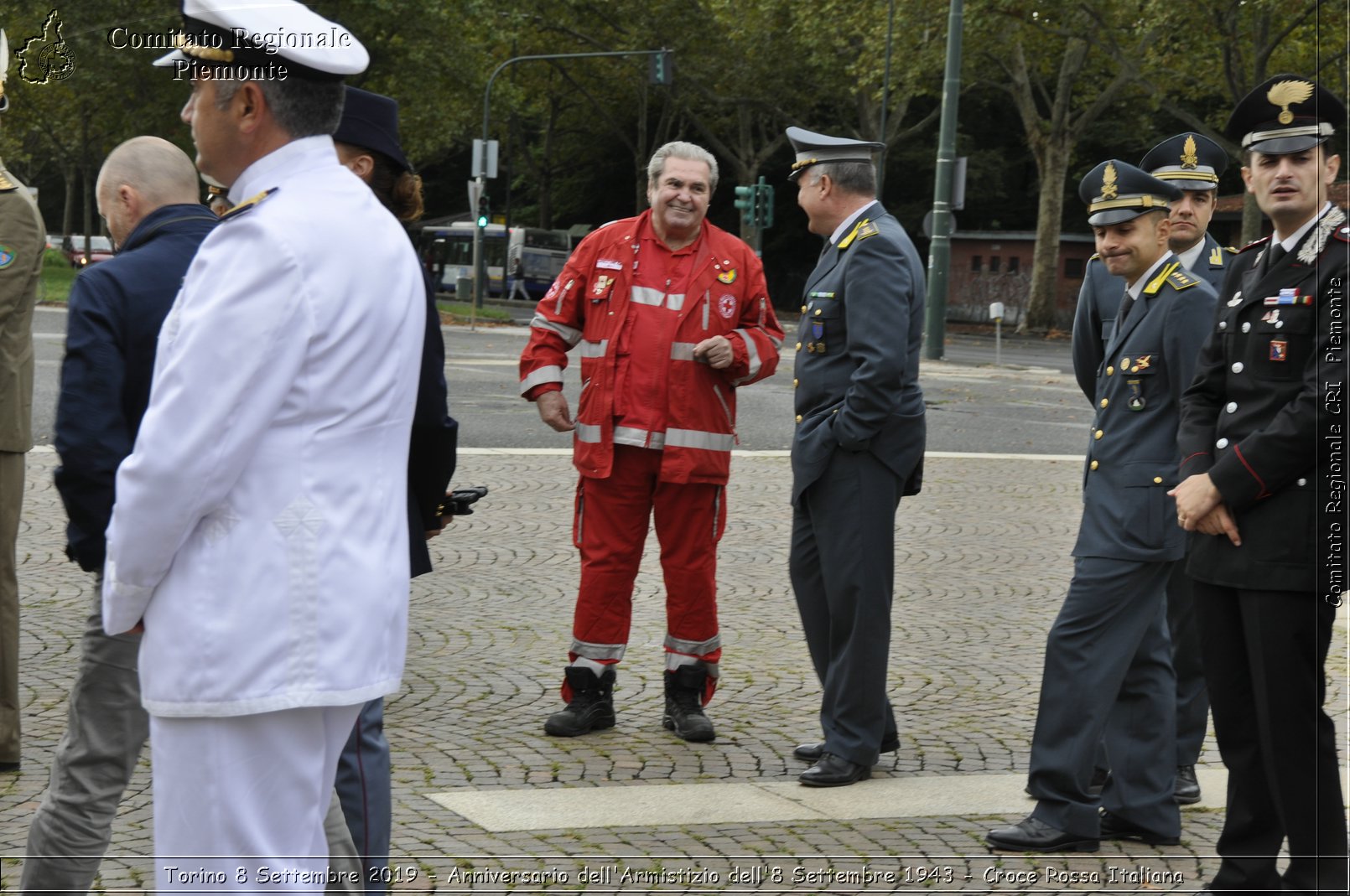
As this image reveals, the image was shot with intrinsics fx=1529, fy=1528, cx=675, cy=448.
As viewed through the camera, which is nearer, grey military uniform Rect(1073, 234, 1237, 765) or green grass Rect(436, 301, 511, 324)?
grey military uniform Rect(1073, 234, 1237, 765)

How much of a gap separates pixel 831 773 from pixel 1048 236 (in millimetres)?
42770

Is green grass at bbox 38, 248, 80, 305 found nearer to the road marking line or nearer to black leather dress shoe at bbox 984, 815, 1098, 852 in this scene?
the road marking line

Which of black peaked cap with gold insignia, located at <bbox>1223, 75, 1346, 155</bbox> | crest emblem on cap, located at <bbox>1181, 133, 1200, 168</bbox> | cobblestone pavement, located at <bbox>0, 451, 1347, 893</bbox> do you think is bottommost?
cobblestone pavement, located at <bbox>0, 451, 1347, 893</bbox>

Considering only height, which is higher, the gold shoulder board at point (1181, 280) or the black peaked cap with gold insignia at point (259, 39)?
the black peaked cap with gold insignia at point (259, 39)

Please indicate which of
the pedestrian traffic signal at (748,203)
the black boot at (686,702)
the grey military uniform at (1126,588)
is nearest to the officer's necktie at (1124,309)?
the grey military uniform at (1126,588)

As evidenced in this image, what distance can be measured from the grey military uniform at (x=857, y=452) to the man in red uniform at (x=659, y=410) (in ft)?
1.13

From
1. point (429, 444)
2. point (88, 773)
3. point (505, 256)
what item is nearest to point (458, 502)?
point (429, 444)

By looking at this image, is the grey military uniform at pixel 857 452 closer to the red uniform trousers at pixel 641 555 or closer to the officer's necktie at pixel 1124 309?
the red uniform trousers at pixel 641 555

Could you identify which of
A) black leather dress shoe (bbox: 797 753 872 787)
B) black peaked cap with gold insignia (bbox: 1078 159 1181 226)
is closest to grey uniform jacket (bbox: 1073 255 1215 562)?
black peaked cap with gold insignia (bbox: 1078 159 1181 226)

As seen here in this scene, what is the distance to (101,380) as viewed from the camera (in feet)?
10.6

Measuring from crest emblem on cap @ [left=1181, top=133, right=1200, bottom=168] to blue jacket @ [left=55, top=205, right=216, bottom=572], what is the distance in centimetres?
384

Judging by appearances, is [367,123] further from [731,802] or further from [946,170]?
[946,170]

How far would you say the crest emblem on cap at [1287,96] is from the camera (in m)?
3.76

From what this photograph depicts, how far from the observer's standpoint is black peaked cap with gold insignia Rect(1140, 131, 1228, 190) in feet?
18.4
